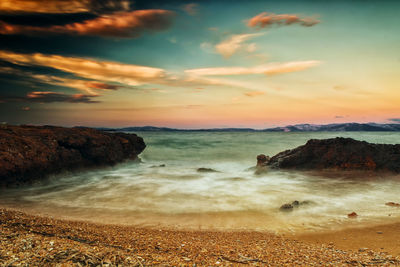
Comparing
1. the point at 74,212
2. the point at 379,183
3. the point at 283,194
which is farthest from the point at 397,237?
the point at 74,212

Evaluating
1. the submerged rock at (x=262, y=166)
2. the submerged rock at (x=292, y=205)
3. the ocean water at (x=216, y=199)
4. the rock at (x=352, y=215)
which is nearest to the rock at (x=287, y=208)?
the submerged rock at (x=292, y=205)

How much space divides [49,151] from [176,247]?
8259 millimetres

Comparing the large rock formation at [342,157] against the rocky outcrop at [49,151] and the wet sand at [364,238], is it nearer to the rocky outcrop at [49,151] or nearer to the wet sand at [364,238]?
the wet sand at [364,238]

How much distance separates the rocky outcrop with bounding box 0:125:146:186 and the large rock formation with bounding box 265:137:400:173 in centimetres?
879

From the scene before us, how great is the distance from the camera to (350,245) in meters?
3.85

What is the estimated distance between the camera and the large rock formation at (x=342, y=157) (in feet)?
31.0

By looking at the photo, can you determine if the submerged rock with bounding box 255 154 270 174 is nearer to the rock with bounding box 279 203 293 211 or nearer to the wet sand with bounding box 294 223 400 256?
the rock with bounding box 279 203 293 211

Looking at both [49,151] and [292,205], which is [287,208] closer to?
[292,205]

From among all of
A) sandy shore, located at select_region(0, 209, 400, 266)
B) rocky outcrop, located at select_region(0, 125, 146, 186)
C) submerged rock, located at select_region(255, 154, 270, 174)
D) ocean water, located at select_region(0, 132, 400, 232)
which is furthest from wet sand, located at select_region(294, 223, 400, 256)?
rocky outcrop, located at select_region(0, 125, 146, 186)

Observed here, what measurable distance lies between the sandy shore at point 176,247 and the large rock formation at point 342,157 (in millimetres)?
5844

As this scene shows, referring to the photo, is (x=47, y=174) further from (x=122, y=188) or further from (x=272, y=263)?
(x=272, y=263)

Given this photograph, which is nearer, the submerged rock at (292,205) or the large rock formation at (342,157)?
the submerged rock at (292,205)

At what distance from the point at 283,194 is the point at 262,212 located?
6.77 ft

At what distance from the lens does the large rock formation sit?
945 centimetres
